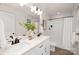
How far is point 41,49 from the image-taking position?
1.42m

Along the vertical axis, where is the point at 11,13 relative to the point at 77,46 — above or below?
above

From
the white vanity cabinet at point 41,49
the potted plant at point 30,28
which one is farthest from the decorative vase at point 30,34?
the white vanity cabinet at point 41,49

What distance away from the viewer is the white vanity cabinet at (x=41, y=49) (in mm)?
1333

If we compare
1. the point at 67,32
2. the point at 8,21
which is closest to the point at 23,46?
the point at 8,21

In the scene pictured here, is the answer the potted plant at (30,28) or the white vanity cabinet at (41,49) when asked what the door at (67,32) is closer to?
the white vanity cabinet at (41,49)

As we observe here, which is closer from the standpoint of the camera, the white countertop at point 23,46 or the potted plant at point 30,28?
the white countertop at point 23,46

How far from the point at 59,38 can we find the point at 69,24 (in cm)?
23

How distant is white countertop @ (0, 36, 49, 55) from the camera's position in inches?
49.4

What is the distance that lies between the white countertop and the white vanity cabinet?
0.13ft

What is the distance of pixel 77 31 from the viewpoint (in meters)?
1.33

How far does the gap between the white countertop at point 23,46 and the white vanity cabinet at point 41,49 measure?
1.6 inches

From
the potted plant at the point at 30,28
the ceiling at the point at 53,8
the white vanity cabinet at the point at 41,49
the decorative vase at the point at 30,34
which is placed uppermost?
the ceiling at the point at 53,8
